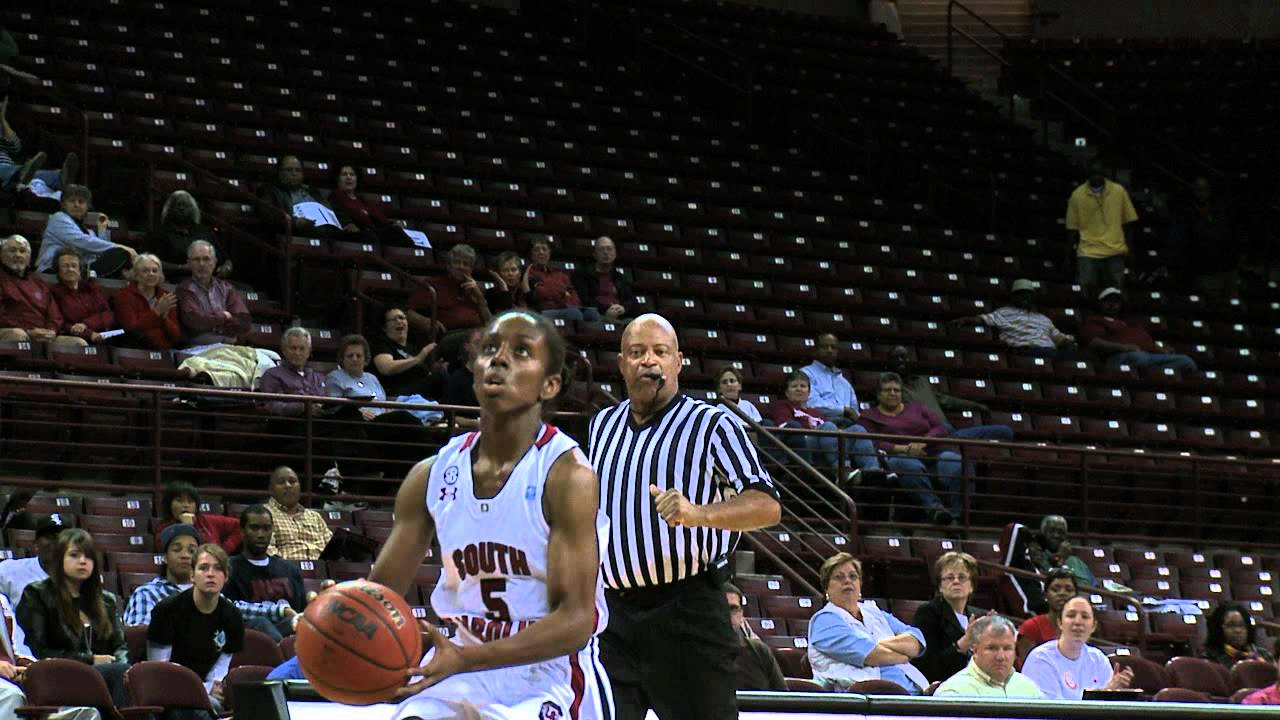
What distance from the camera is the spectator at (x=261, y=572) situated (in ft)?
30.9

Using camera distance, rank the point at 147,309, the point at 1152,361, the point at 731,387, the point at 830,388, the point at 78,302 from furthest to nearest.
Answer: the point at 1152,361 → the point at 830,388 → the point at 731,387 → the point at 147,309 → the point at 78,302

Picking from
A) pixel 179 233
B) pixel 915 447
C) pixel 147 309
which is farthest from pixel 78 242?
pixel 915 447

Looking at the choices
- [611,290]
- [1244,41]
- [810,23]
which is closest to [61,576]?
[611,290]

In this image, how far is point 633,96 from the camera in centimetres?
1950

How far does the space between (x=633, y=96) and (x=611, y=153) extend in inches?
64.5

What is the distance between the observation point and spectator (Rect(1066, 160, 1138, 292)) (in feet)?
58.5

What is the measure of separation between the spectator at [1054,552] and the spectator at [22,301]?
5.97 metres

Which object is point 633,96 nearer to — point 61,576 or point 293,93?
point 293,93

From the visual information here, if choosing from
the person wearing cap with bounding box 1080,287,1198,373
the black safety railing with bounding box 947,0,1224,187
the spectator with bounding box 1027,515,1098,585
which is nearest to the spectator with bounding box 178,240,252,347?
the spectator with bounding box 1027,515,1098,585

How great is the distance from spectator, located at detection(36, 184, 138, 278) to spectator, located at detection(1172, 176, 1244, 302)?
10.8 meters

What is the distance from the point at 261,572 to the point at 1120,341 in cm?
953

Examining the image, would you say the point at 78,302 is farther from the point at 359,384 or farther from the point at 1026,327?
the point at 1026,327

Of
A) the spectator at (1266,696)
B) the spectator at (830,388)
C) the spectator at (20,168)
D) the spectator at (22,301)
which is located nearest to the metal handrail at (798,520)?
the spectator at (830,388)

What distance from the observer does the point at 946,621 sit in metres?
9.71
